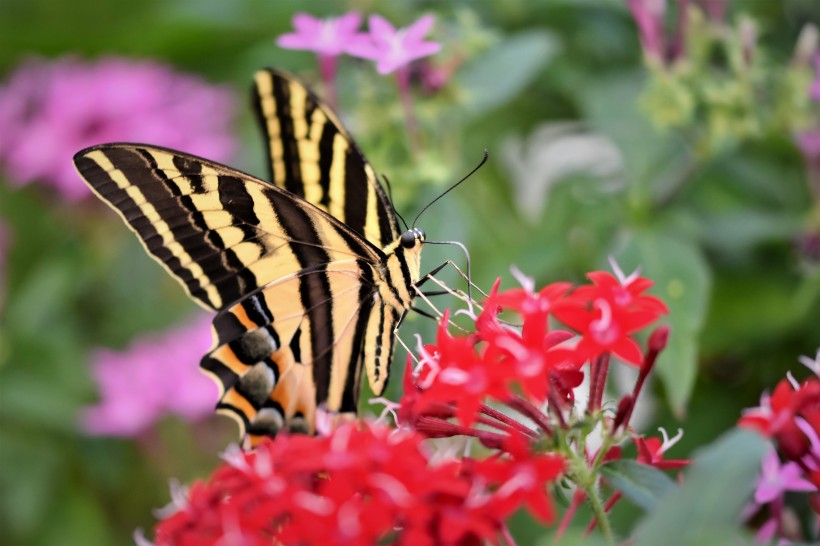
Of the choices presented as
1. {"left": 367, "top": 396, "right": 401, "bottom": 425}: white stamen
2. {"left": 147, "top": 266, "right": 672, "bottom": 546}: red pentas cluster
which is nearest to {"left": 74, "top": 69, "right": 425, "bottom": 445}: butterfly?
{"left": 367, "top": 396, "right": 401, "bottom": 425}: white stamen

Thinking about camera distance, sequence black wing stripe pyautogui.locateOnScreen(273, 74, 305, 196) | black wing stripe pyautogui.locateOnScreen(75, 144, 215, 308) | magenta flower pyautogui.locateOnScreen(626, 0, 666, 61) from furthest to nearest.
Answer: magenta flower pyautogui.locateOnScreen(626, 0, 666, 61) < black wing stripe pyautogui.locateOnScreen(273, 74, 305, 196) < black wing stripe pyautogui.locateOnScreen(75, 144, 215, 308)

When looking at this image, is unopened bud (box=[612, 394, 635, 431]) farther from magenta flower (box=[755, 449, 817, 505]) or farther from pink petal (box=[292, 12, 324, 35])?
pink petal (box=[292, 12, 324, 35])

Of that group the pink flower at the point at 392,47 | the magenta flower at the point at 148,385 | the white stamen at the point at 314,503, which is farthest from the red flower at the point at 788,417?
the magenta flower at the point at 148,385

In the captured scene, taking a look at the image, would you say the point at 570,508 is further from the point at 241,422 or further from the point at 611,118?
the point at 611,118

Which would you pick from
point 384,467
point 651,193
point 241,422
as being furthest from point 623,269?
point 384,467

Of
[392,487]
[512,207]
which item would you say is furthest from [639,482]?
[512,207]

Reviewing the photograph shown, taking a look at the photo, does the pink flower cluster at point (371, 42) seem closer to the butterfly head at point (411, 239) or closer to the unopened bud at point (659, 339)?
the butterfly head at point (411, 239)
